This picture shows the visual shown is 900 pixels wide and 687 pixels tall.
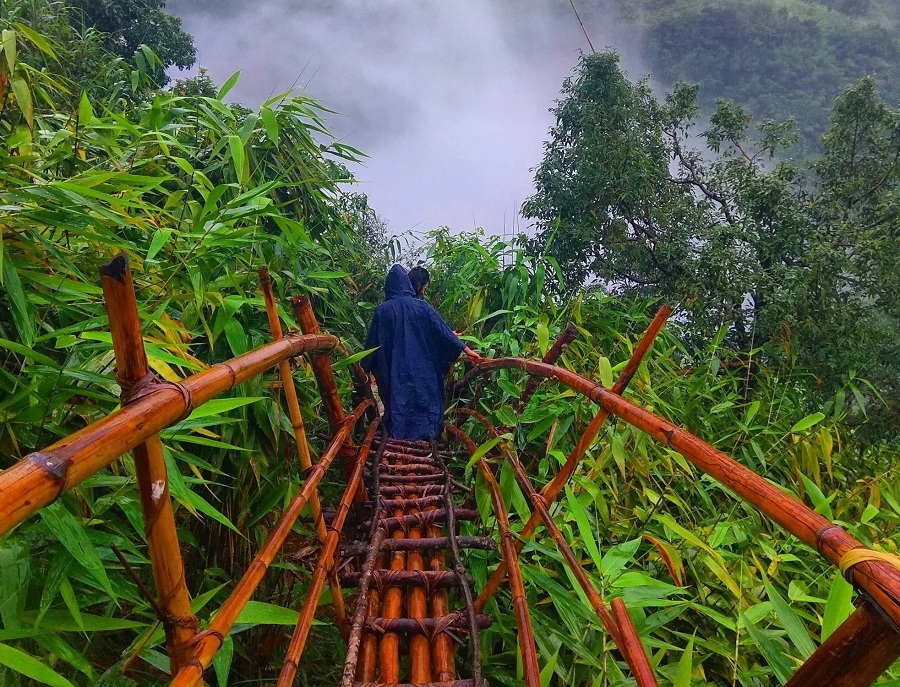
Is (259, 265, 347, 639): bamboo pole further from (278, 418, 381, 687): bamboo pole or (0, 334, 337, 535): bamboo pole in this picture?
(0, 334, 337, 535): bamboo pole

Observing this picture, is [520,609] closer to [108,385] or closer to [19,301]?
[108,385]

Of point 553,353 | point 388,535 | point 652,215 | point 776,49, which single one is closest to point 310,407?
point 388,535

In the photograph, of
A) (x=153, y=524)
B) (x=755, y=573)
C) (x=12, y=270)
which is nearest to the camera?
(x=153, y=524)

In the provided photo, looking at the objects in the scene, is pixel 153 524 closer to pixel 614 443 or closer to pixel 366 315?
pixel 614 443

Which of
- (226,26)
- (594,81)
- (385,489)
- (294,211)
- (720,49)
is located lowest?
(385,489)

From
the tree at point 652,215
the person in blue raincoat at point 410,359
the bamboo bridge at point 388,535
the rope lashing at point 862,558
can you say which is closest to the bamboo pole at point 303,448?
the bamboo bridge at point 388,535

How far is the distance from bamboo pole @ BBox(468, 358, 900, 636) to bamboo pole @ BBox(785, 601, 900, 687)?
0.02m

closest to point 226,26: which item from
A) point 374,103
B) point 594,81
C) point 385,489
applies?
point 374,103

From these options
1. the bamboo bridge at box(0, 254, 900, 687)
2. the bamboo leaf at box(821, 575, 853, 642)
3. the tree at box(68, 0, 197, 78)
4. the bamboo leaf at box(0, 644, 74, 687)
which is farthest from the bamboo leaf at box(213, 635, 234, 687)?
the tree at box(68, 0, 197, 78)

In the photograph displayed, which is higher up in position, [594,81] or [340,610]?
[594,81]

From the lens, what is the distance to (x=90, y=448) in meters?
0.40

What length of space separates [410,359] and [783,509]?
2019 mm

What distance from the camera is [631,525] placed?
4.42 feet

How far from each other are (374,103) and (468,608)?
172ft
